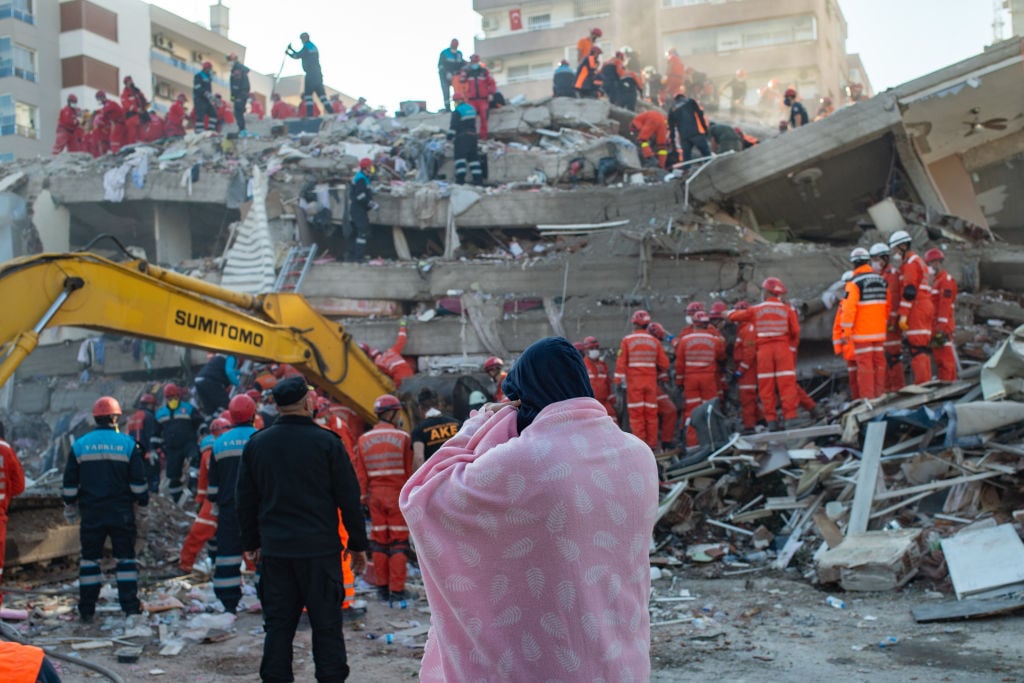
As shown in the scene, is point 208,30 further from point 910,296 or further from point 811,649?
point 811,649

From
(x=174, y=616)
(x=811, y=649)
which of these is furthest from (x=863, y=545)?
(x=174, y=616)

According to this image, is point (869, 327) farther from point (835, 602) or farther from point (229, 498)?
point (229, 498)

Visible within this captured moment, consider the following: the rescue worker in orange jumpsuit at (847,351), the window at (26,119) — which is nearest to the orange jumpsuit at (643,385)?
the rescue worker in orange jumpsuit at (847,351)

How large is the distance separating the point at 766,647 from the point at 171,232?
17.7 meters

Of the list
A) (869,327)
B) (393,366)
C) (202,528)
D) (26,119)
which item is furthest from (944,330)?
(26,119)

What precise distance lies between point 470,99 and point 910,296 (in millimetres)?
11368

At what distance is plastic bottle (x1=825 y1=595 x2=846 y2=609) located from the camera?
7.41 m

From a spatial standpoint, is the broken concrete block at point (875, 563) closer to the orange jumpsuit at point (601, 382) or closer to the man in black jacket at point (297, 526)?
the man in black jacket at point (297, 526)

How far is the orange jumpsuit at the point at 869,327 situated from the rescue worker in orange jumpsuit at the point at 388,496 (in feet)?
17.7

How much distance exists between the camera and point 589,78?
21781mm

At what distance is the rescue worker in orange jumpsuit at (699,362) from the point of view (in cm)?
1216

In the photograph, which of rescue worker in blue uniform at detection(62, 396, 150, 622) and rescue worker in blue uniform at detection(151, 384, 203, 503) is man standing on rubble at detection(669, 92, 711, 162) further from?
rescue worker in blue uniform at detection(62, 396, 150, 622)

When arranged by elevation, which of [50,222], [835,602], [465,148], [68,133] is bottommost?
[835,602]

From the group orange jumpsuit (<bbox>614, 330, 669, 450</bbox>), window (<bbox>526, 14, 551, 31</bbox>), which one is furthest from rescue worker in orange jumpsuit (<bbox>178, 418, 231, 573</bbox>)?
window (<bbox>526, 14, 551, 31</bbox>)
